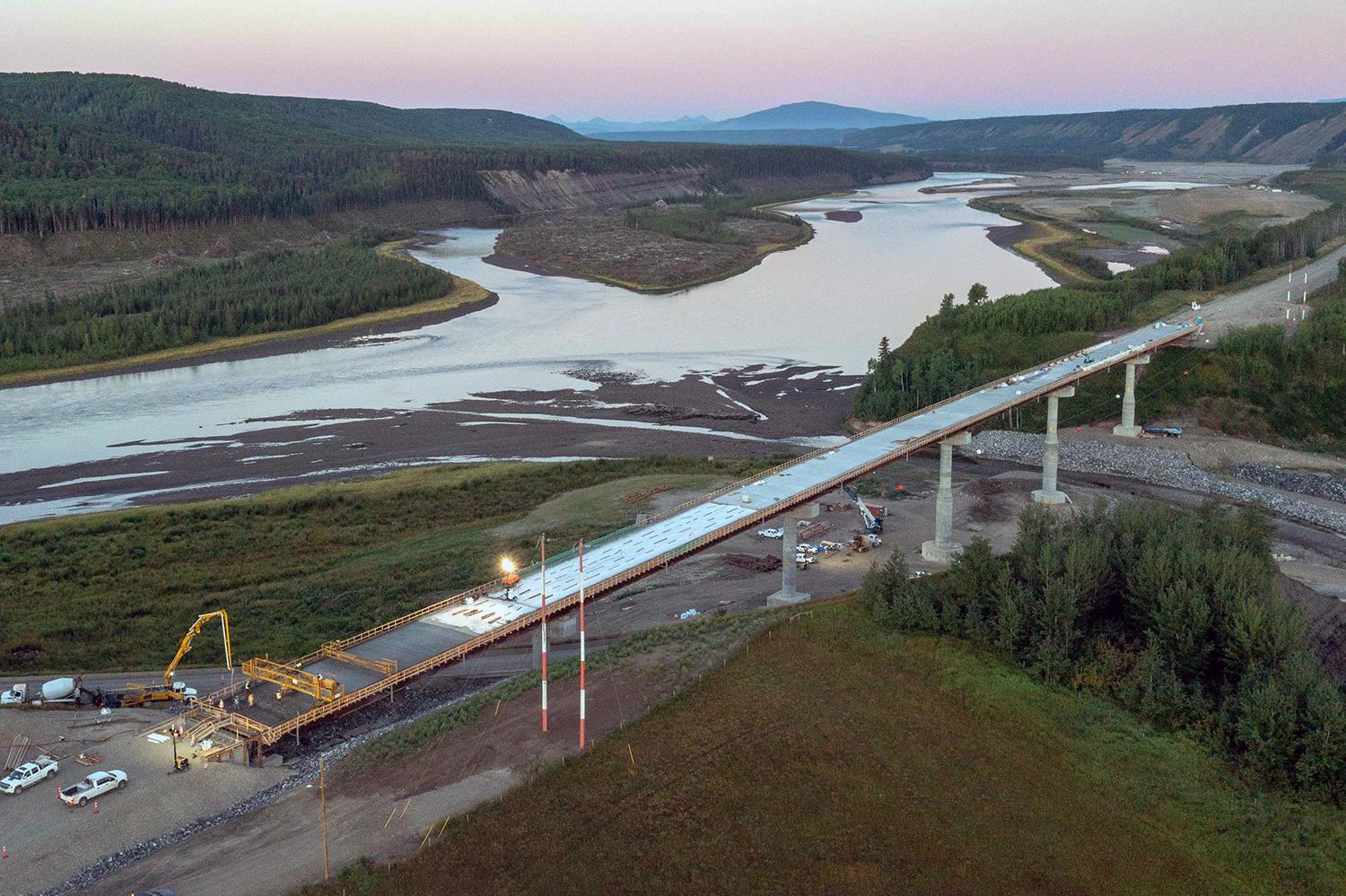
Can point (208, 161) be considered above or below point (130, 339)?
above

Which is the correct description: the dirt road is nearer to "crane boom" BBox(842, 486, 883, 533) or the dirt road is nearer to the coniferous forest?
"crane boom" BBox(842, 486, 883, 533)

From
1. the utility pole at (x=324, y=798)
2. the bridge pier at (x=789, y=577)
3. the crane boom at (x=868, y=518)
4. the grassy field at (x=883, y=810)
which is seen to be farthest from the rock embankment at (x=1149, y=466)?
the utility pole at (x=324, y=798)

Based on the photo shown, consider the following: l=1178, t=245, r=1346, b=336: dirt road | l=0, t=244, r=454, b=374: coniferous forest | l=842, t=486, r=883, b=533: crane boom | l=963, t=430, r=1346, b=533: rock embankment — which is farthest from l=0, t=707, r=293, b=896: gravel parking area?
l=0, t=244, r=454, b=374: coniferous forest

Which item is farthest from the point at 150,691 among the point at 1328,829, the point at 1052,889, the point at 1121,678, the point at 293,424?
the point at 293,424

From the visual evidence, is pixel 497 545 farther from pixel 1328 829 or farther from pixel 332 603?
pixel 1328 829

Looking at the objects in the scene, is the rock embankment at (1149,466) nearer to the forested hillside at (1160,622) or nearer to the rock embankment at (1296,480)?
the rock embankment at (1296,480)
